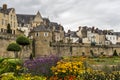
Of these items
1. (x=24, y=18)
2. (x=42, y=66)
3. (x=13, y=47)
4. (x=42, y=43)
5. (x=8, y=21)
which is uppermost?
(x=24, y=18)

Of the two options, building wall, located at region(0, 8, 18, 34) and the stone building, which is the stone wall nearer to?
building wall, located at region(0, 8, 18, 34)

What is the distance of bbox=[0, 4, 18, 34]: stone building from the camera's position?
9233 centimetres

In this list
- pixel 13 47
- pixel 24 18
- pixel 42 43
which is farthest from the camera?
pixel 24 18

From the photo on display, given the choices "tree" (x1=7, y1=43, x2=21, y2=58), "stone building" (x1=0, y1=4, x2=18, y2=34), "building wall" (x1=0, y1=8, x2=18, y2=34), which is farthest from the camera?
"stone building" (x1=0, y1=4, x2=18, y2=34)

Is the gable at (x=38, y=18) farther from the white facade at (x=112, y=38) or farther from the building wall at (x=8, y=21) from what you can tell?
the white facade at (x=112, y=38)

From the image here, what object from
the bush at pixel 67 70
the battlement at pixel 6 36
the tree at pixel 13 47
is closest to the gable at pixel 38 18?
the battlement at pixel 6 36

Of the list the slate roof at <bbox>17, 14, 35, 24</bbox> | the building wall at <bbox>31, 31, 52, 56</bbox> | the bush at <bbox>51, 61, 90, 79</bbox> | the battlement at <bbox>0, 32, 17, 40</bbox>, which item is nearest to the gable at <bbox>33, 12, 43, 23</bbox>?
the slate roof at <bbox>17, 14, 35, 24</bbox>

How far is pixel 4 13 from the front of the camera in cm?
9419

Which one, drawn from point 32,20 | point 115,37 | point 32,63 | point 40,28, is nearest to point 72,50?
point 40,28

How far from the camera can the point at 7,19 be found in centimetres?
9481

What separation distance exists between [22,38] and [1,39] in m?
4.26

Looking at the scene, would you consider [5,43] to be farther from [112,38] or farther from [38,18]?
[112,38]

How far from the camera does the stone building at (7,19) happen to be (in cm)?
9233

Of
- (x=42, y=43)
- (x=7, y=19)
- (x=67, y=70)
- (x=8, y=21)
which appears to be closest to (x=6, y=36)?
(x=42, y=43)
